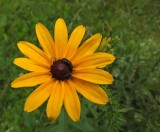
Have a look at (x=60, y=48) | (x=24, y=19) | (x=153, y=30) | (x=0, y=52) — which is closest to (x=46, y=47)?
(x=60, y=48)

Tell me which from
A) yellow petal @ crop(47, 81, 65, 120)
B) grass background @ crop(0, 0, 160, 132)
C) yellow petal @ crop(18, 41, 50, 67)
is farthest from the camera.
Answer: grass background @ crop(0, 0, 160, 132)

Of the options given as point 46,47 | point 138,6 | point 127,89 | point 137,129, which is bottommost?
point 137,129

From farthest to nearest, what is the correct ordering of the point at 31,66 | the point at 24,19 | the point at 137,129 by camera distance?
the point at 24,19
the point at 137,129
the point at 31,66

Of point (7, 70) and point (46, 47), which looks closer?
point (46, 47)

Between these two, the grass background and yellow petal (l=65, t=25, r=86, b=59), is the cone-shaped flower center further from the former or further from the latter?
the grass background

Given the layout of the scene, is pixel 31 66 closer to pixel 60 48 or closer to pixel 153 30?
pixel 60 48

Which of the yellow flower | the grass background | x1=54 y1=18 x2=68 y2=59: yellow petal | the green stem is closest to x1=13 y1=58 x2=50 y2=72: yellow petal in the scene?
the yellow flower

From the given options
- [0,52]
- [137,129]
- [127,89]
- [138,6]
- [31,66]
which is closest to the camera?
[31,66]
